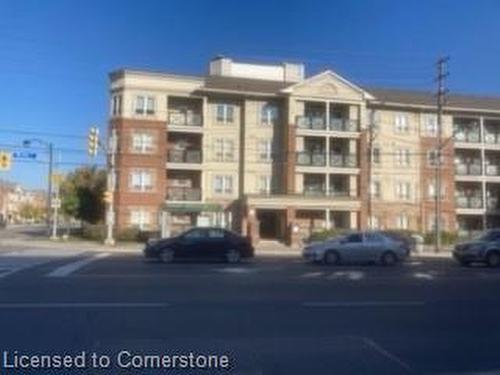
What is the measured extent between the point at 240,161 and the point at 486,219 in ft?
70.9

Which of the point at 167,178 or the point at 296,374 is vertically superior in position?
the point at 167,178

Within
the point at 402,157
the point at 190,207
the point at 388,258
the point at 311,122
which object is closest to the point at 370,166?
the point at 402,157

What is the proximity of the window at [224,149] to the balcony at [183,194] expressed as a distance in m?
3.35

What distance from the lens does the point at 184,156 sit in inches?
2415

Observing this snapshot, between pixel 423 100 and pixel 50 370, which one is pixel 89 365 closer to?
pixel 50 370

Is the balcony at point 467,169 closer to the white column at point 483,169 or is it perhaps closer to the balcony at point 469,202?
the white column at point 483,169

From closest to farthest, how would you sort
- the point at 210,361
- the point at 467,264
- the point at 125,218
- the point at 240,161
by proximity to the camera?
the point at 210,361
the point at 467,264
the point at 125,218
the point at 240,161

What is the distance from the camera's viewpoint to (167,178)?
61.4 m

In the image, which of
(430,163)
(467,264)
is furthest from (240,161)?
(467,264)

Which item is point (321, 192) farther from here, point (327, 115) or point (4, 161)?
point (4, 161)

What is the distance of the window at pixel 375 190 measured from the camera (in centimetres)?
6569

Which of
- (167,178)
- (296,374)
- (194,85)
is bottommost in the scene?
(296,374)

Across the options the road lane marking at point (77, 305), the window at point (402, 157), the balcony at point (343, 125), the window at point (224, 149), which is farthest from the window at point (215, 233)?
the window at point (402, 157)

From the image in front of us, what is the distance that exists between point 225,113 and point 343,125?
9.13 m
